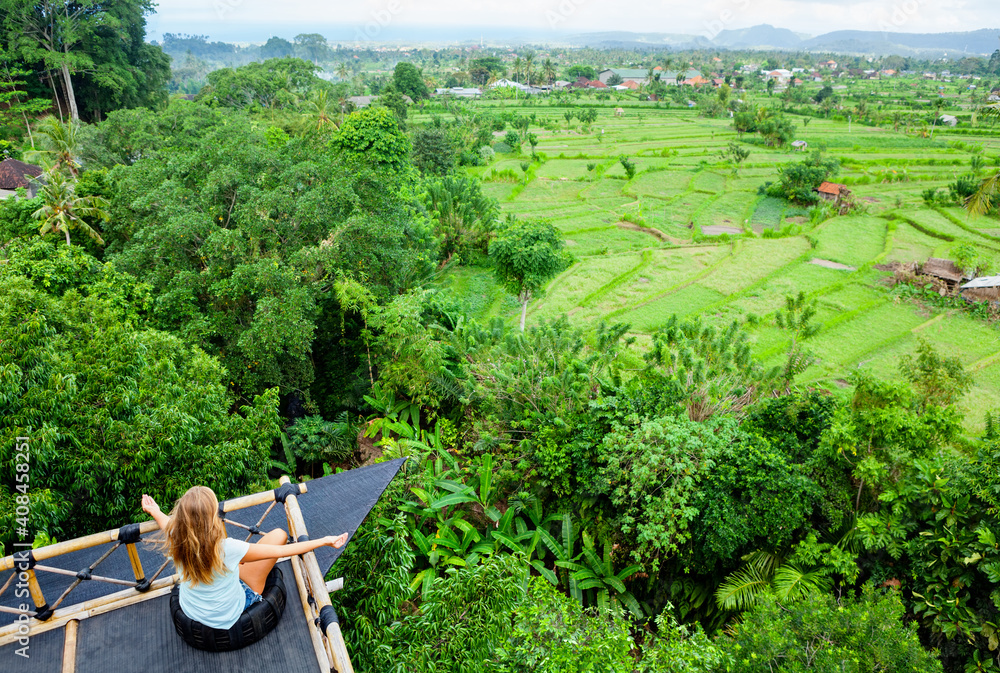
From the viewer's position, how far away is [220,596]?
8.89ft

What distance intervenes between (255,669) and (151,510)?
0.95 m

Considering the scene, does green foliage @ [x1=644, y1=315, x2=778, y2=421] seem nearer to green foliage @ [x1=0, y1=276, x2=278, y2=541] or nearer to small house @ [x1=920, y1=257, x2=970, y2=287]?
green foliage @ [x1=0, y1=276, x2=278, y2=541]

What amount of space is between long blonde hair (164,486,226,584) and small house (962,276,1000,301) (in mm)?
17967

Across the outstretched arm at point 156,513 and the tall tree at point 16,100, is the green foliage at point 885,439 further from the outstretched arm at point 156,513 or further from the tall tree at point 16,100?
the tall tree at point 16,100

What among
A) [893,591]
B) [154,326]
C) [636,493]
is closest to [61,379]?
[154,326]

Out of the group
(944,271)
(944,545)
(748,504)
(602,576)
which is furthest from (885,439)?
(944,271)

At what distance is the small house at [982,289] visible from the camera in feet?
46.9

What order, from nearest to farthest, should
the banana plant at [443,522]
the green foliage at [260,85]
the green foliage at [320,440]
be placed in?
the banana plant at [443,522], the green foliage at [320,440], the green foliage at [260,85]

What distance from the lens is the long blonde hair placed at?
259cm

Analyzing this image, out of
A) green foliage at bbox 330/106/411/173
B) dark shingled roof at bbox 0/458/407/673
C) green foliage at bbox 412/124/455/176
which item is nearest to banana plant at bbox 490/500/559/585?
dark shingled roof at bbox 0/458/407/673

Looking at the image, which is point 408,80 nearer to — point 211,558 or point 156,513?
point 156,513

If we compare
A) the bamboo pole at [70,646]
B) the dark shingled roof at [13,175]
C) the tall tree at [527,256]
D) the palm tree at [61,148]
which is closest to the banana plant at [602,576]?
the bamboo pole at [70,646]

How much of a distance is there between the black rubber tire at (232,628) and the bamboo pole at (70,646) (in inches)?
17.2

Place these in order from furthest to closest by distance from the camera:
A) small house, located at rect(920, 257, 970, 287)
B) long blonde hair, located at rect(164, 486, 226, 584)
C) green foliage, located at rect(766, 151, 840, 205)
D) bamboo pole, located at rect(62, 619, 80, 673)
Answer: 1. green foliage, located at rect(766, 151, 840, 205)
2. small house, located at rect(920, 257, 970, 287)
3. bamboo pole, located at rect(62, 619, 80, 673)
4. long blonde hair, located at rect(164, 486, 226, 584)
